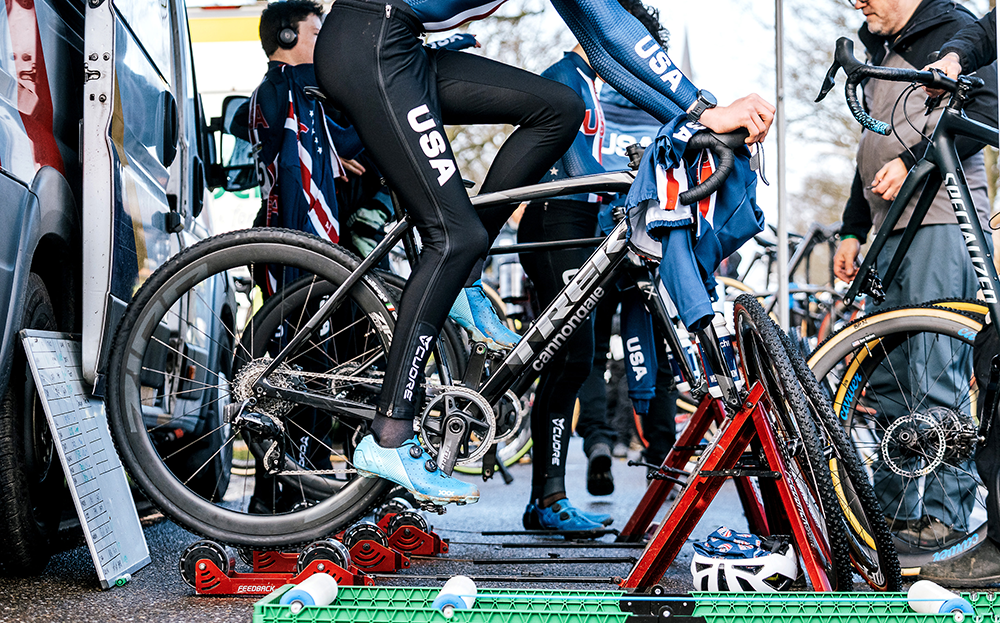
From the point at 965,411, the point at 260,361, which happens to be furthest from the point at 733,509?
the point at 260,361

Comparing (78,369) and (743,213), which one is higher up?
(743,213)

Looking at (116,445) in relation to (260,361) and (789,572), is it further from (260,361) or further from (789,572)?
(789,572)

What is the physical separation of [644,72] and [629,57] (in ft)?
0.21

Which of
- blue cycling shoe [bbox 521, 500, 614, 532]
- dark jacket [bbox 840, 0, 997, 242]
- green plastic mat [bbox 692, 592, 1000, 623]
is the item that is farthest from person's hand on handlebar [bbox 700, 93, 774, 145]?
blue cycling shoe [bbox 521, 500, 614, 532]

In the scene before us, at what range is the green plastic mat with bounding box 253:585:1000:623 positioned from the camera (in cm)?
150

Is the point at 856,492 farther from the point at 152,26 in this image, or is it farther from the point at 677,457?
the point at 152,26

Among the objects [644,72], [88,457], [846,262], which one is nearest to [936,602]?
[644,72]

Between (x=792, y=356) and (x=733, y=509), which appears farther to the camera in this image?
(x=733, y=509)

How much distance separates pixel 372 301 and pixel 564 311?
24.0 inches

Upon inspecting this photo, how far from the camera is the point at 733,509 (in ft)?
14.1

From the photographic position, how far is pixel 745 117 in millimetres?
2369

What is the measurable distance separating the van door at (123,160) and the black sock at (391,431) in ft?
3.00

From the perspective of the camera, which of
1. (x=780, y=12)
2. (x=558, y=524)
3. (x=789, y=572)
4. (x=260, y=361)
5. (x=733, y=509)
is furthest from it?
(x=733, y=509)

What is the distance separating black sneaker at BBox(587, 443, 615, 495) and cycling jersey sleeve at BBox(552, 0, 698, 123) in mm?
2086
